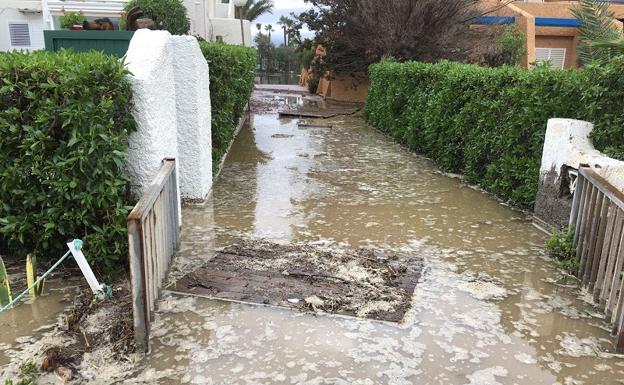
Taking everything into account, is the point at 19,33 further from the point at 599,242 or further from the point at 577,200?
the point at 599,242

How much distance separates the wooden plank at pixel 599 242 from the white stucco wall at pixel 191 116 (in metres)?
4.19

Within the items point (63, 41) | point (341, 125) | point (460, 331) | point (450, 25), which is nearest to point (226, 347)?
point (460, 331)

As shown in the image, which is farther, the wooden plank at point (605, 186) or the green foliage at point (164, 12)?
the green foliage at point (164, 12)

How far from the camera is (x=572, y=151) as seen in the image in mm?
4957

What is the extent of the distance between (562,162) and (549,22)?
61.4ft

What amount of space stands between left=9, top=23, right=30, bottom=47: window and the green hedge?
12.8 meters

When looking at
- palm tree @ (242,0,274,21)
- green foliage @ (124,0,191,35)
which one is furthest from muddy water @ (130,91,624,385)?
palm tree @ (242,0,274,21)

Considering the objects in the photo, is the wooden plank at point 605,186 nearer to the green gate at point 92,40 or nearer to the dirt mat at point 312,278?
the dirt mat at point 312,278

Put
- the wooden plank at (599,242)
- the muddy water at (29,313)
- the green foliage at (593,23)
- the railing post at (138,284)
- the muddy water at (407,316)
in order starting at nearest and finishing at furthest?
the railing post at (138,284) < the muddy water at (407,316) < the muddy water at (29,313) < the wooden plank at (599,242) < the green foliage at (593,23)

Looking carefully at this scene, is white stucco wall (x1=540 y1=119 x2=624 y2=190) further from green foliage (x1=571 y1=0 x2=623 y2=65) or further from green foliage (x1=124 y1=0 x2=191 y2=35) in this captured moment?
green foliage (x1=124 y1=0 x2=191 y2=35)

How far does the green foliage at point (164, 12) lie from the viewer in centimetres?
786

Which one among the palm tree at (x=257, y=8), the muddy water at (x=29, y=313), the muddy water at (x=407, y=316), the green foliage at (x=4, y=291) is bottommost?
the muddy water at (x=407, y=316)

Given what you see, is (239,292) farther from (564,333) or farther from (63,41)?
(63,41)

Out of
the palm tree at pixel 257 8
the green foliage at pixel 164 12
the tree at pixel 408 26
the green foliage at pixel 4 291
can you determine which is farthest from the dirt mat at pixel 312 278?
the palm tree at pixel 257 8
